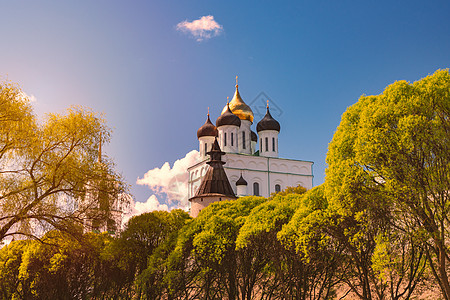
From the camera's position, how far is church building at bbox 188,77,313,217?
57.0 meters

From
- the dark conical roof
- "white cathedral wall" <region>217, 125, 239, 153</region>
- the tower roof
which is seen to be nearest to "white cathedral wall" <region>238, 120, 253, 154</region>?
"white cathedral wall" <region>217, 125, 239, 153</region>

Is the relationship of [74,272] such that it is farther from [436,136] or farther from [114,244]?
[436,136]

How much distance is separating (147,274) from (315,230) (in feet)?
28.4

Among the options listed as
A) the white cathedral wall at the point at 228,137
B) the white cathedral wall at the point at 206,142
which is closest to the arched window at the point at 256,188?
the white cathedral wall at the point at 228,137

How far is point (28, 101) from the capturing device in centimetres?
1580

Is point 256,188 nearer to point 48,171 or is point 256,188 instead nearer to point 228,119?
point 228,119

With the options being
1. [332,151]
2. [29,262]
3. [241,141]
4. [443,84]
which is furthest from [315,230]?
[241,141]

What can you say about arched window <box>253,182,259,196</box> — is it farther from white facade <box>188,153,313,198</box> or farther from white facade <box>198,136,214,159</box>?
white facade <box>198,136,214,159</box>

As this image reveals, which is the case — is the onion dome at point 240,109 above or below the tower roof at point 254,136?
above

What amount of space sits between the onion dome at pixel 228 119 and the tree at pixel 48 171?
4107 cm

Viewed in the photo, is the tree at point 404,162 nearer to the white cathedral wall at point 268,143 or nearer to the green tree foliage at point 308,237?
the green tree foliage at point 308,237

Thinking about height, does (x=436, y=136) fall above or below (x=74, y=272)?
above

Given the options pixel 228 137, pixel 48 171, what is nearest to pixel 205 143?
pixel 228 137

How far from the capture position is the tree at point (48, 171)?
14781 mm
